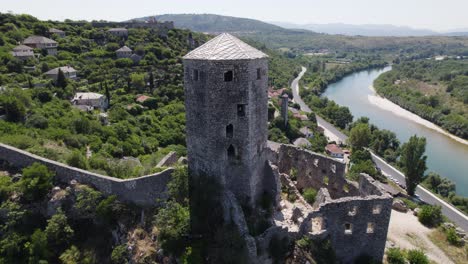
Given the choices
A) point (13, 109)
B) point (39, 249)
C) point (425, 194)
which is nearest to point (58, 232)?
point (39, 249)

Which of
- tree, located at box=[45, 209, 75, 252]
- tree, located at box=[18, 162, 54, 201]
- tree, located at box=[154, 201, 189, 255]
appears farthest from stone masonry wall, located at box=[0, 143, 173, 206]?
tree, located at box=[45, 209, 75, 252]

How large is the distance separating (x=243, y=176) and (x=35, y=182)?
1205 cm

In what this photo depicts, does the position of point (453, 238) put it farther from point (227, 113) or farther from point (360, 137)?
point (360, 137)

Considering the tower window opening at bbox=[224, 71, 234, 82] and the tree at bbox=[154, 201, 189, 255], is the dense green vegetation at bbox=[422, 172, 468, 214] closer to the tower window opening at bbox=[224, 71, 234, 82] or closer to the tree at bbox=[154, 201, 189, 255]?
the tree at bbox=[154, 201, 189, 255]

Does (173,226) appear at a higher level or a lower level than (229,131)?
lower

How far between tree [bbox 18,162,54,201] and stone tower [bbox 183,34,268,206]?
873 centimetres

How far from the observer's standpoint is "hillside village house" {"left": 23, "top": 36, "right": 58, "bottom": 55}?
67.9 meters

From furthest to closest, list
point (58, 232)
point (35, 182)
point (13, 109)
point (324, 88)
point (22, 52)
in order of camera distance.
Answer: point (324, 88) < point (22, 52) < point (13, 109) < point (35, 182) < point (58, 232)

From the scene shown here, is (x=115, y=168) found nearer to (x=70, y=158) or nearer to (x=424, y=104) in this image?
(x=70, y=158)

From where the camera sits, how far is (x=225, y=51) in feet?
53.4

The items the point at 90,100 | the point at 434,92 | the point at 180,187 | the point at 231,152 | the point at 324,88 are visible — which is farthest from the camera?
the point at 324,88

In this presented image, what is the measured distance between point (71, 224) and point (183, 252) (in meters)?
7.31

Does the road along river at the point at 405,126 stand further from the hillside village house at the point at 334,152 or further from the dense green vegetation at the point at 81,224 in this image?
the dense green vegetation at the point at 81,224

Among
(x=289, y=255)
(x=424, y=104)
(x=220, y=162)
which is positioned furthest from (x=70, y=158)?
(x=424, y=104)
